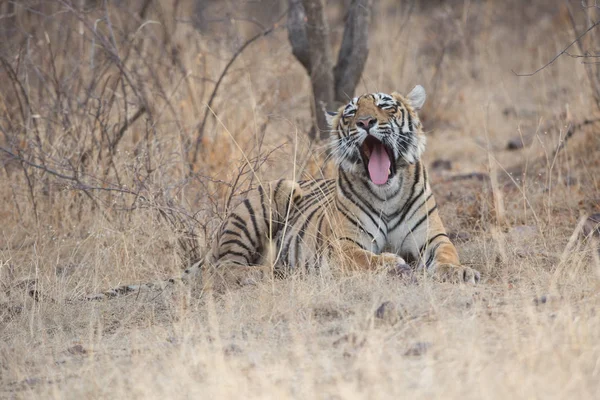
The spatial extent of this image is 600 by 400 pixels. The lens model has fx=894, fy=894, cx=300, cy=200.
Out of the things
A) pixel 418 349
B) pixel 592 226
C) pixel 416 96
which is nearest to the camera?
pixel 418 349

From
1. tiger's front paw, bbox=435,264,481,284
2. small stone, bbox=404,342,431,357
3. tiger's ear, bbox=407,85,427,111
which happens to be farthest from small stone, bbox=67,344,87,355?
tiger's ear, bbox=407,85,427,111

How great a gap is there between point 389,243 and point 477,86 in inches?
261

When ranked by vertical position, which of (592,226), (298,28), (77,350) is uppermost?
(298,28)

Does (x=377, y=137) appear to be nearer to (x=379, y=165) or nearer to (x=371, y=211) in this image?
(x=379, y=165)

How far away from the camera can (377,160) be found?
18.0 ft

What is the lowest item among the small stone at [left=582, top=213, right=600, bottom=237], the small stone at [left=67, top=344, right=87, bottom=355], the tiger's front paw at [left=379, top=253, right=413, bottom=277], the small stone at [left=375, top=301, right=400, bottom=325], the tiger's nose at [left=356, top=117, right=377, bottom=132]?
the small stone at [left=67, top=344, right=87, bottom=355]

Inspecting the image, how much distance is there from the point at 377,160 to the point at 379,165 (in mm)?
38

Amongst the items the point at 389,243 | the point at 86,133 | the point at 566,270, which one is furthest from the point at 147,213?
the point at 566,270

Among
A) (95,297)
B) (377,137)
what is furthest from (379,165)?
(95,297)

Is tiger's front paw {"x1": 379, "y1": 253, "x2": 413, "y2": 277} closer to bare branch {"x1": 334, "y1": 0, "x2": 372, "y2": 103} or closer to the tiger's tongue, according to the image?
the tiger's tongue

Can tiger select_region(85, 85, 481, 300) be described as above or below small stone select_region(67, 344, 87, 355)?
above

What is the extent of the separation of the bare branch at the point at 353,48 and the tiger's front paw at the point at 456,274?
263 cm

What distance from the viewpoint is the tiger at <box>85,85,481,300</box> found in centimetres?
539

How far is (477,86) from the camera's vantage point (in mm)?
11773
